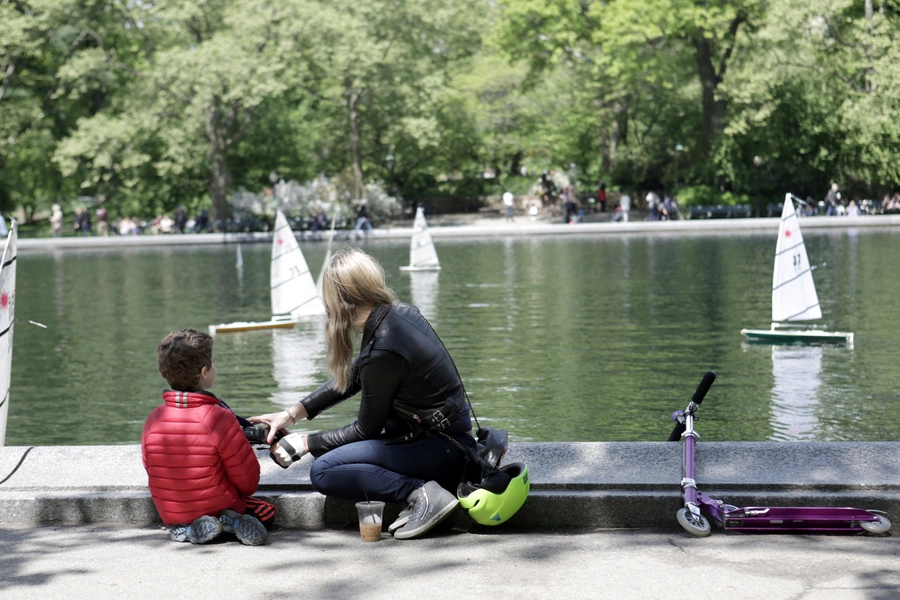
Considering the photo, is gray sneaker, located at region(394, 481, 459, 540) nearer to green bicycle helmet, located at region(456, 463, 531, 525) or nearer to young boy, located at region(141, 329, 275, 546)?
green bicycle helmet, located at region(456, 463, 531, 525)

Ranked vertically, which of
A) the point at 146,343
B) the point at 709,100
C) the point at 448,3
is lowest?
the point at 146,343

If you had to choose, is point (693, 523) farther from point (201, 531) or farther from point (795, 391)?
point (795, 391)

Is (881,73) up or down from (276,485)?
up

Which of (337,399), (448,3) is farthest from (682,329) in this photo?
(448,3)

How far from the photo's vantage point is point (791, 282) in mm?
18859

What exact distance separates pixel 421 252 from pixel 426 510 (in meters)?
27.4

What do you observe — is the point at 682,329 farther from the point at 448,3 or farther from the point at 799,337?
the point at 448,3

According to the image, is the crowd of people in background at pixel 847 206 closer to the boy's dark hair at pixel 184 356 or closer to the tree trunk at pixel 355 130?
the tree trunk at pixel 355 130

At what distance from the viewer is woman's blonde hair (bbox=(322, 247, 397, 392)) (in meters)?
5.57

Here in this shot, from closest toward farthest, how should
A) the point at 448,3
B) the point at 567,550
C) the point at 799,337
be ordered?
the point at 567,550, the point at 799,337, the point at 448,3

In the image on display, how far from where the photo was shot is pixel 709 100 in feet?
174

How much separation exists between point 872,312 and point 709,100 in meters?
34.3

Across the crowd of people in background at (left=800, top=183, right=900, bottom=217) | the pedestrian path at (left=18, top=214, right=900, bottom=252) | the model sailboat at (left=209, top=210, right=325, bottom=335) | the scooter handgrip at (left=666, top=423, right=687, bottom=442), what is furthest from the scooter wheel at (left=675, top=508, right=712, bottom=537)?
the crowd of people in background at (left=800, top=183, right=900, bottom=217)

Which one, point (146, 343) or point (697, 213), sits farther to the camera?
point (697, 213)
